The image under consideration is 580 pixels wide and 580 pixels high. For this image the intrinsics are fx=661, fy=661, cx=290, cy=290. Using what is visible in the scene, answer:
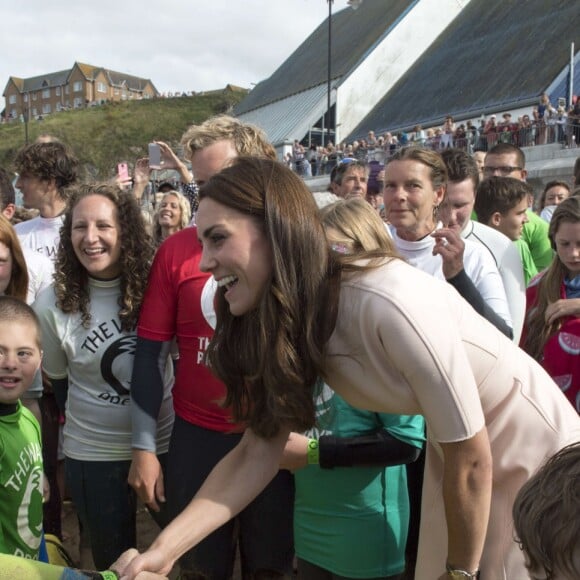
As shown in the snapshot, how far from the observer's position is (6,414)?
92.9 inches

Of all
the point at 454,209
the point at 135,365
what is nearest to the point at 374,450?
the point at 135,365

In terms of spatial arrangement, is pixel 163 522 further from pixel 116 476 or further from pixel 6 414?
pixel 6 414

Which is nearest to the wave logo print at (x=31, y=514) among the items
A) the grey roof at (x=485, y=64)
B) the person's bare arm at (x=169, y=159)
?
the person's bare arm at (x=169, y=159)

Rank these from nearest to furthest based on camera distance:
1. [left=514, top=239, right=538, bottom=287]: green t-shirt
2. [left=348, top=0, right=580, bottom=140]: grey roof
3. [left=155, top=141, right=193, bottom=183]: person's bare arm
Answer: [left=155, top=141, right=193, bottom=183]: person's bare arm, [left=514, top=239, right=538, bottom=287]: green t-shirt, [left=348, top=0, right=580, bottom=140]: grey roof

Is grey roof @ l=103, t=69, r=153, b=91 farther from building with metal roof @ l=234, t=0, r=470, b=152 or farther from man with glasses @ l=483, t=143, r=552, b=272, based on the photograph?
man with glasses @ l=483, t=143, r=552, b=272

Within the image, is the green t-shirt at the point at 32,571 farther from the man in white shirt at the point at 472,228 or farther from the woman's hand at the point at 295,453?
the man in white shirt at the point at 472,228

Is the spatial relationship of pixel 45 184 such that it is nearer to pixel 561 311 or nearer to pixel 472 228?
pixel 472 228

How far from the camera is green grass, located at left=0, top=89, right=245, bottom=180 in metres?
63.4

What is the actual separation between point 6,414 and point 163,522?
0.74m

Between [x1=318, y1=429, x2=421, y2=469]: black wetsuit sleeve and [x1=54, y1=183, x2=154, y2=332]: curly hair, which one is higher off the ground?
[x1=54, y1=183, x2=154, y2=332]: curly hair

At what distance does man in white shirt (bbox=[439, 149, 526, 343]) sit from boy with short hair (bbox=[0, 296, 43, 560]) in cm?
213

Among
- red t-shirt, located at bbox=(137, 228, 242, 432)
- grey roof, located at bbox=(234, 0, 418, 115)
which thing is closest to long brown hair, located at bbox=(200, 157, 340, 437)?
red t-shirt, located at bbox=(137, 228, 242, 432)

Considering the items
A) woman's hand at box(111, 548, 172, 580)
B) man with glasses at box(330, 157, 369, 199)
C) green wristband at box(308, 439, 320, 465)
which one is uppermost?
man with glasses at box(330, 157, 369, 199)

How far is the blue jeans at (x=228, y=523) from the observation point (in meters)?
2.42
